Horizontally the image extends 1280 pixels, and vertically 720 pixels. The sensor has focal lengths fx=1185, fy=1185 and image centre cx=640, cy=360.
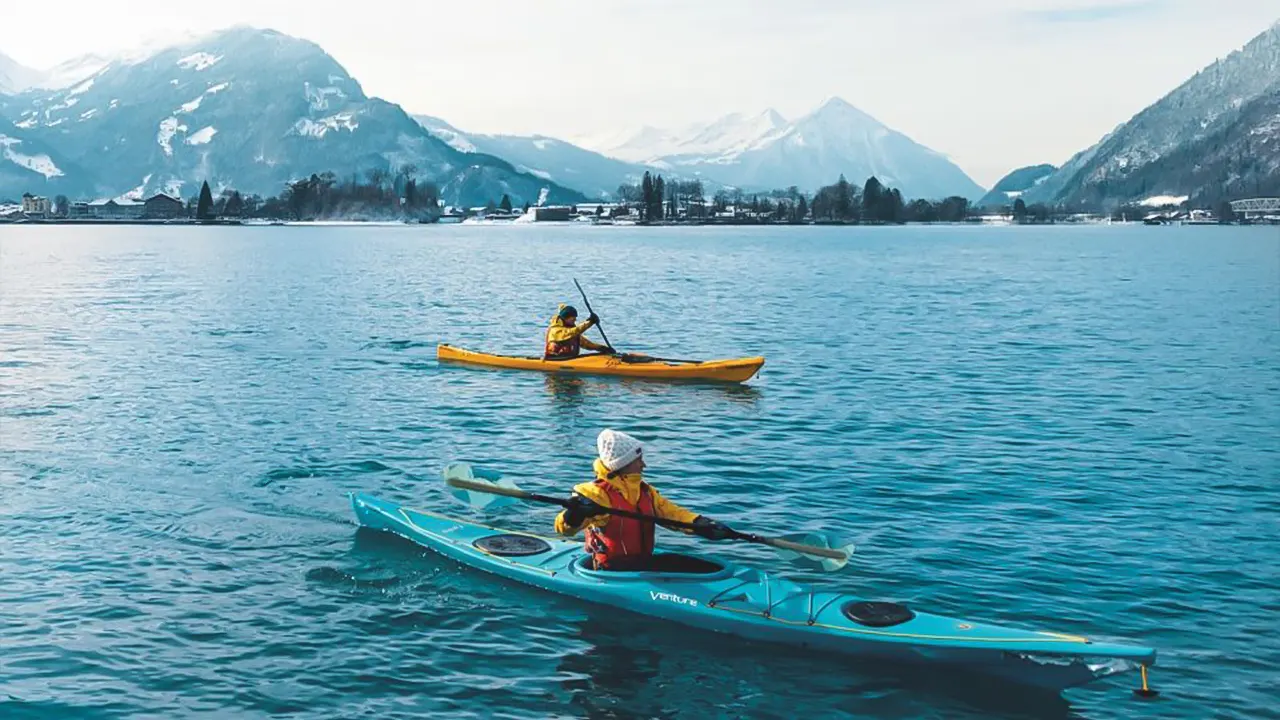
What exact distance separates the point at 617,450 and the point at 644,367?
19.1 m

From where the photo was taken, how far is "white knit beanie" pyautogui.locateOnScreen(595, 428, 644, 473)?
1432 cm

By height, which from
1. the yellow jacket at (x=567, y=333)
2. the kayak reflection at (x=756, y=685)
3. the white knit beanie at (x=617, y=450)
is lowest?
the kayak reflection at (x=756, y=685)

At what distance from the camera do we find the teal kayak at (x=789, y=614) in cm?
1255

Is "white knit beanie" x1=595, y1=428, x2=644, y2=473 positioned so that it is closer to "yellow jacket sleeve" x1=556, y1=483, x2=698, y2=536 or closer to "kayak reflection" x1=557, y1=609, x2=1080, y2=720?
"yellow jacket sleeve" x1=556, y1=483, x2=698, y2=536

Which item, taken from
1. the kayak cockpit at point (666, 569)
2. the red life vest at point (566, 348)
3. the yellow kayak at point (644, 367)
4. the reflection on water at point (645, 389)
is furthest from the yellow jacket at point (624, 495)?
the red life vest at point (566, 348)

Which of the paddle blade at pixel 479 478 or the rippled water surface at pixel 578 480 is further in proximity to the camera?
the paddle blade at pixel 479 478

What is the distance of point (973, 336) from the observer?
154ft

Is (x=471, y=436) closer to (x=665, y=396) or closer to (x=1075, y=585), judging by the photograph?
(x=665, y=396)

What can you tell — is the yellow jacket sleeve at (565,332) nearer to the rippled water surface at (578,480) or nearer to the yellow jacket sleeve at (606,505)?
the rippled water surface at (578,480)

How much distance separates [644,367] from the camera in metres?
33.4

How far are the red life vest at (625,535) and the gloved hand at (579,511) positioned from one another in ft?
0.86

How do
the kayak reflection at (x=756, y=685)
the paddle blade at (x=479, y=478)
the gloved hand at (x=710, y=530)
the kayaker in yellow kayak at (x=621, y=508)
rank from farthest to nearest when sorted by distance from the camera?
1. the paddle blade at (x=479, y=478)
2. the kayaker in yellow kayak at (x=621, y=508)
3. the gloved hand at (x=710, y=530)
4. the kayak reflection at (x=756, y=685)

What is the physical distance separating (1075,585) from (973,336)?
3182cm

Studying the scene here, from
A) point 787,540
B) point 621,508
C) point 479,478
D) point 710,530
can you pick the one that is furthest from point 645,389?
point 710,530
